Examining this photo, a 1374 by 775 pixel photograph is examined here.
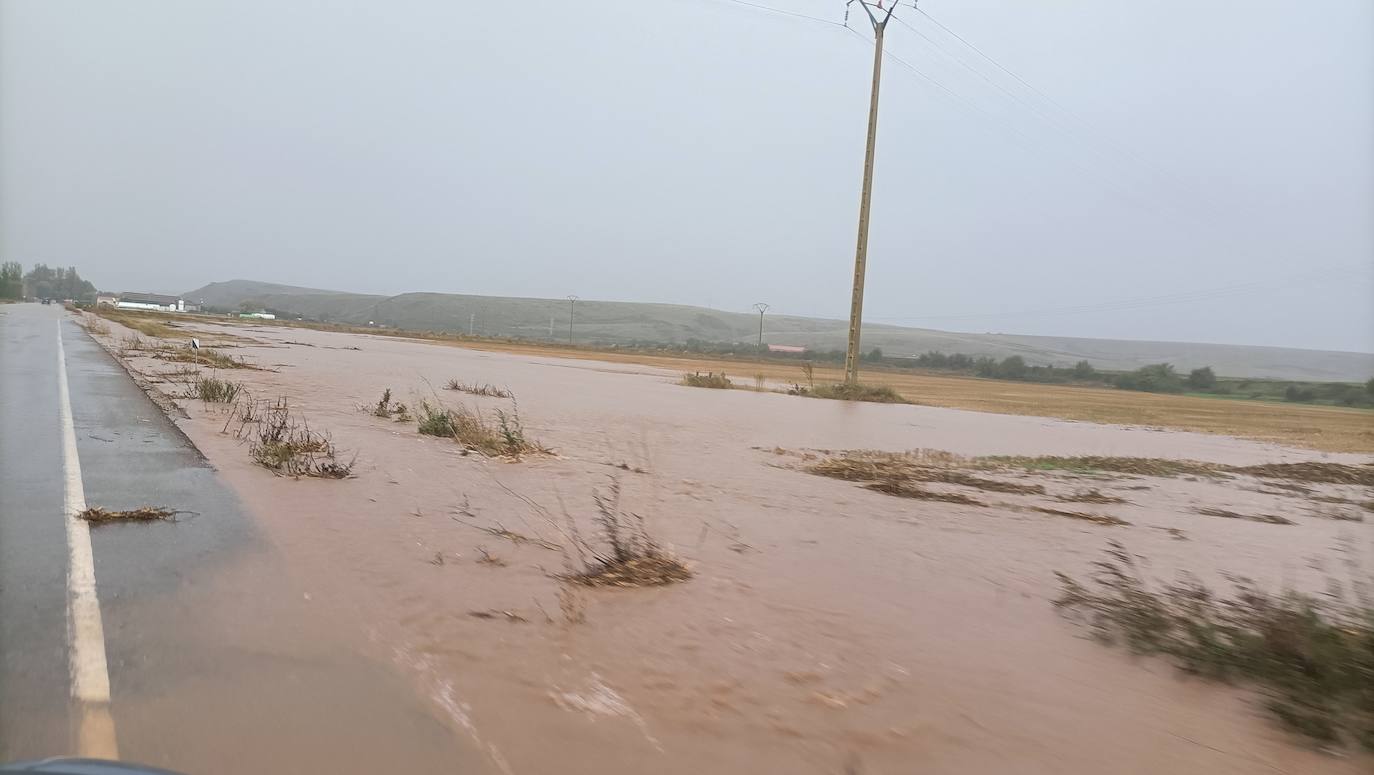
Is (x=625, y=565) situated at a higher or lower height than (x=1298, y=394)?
lower

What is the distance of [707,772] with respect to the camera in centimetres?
295

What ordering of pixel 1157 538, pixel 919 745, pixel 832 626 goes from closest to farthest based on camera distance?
pixel 919 745, pixel 832 626, pixel 1157 538

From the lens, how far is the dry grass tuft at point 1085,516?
27.0 feet

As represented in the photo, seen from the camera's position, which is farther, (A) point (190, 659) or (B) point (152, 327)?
(B) point (152, 327)

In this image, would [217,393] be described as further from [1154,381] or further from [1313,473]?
[1154,381]

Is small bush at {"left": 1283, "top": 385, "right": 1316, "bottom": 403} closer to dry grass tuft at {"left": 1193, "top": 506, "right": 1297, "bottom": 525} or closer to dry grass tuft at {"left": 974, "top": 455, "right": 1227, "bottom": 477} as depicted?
dry grass tuft at {"left": 974, "top": 455, "right": 1227, "bottom": 477}

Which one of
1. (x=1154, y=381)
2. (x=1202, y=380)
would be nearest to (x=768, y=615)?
(x=1154, y=381)

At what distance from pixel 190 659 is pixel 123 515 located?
3.06m

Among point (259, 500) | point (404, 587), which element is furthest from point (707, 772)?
point (259, 500)

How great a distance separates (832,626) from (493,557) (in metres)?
2.31

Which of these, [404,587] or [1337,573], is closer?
[404,587]

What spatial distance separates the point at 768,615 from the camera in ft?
15.5

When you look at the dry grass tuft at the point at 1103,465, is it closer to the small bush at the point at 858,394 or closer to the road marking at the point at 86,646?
the road marking at the point at 86,646

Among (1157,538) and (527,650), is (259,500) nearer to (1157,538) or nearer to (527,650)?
(527,650)
